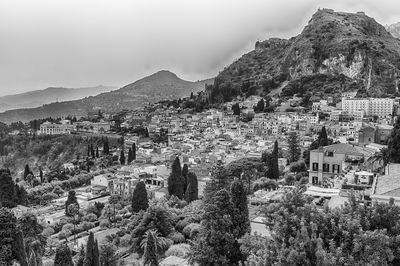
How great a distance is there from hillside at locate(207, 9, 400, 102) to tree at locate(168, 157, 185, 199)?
52.8 metres

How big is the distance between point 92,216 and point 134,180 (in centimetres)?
768

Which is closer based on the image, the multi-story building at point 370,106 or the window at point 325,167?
the window at point 325,167

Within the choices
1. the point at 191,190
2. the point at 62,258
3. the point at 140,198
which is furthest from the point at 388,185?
the point at 191,190

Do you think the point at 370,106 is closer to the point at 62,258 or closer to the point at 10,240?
the point at 62,258

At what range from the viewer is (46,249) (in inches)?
1001

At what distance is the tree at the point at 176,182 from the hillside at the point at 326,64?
5276 centimetres

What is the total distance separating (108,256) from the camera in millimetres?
19391

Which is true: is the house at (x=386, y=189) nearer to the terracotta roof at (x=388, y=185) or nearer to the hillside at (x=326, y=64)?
the terracotta roof at (x=388, y=185)

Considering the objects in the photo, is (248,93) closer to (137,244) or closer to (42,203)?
(42,203)

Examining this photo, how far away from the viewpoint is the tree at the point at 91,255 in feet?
56.5

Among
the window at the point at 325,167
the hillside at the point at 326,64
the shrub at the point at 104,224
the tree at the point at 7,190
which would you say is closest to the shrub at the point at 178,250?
the shrub at the point at 104,224

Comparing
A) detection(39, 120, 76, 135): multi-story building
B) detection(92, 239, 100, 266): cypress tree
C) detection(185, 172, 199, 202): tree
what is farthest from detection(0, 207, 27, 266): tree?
detection(39, 120, 76, 135): multi-story building

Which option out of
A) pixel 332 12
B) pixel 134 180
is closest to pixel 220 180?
pixel 134 180

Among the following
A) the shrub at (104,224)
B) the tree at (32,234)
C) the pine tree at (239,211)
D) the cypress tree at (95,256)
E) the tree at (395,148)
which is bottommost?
the shrub at (104,224)
